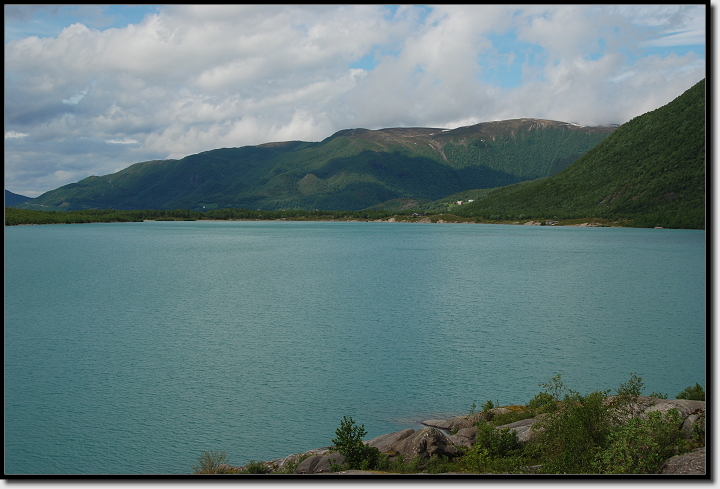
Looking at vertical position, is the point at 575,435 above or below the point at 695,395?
above

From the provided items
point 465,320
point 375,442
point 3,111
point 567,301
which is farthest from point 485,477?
point 567,301

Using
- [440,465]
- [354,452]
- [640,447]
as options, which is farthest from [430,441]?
[640,447]

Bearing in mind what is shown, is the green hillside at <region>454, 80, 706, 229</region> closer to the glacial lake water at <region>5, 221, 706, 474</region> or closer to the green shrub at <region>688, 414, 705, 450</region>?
the glacial lake water at <region>5, 221, 706, 474</region>

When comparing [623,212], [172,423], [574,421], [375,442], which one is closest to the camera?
[574,421]

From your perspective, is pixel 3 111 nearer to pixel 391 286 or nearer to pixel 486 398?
pixel 486 398

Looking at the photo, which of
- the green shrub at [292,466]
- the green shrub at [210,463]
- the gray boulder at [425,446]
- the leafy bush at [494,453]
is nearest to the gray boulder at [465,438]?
the leafy bush at [494,453]

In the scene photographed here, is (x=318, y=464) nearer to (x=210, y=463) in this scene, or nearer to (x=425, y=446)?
(x=425, y=446)
